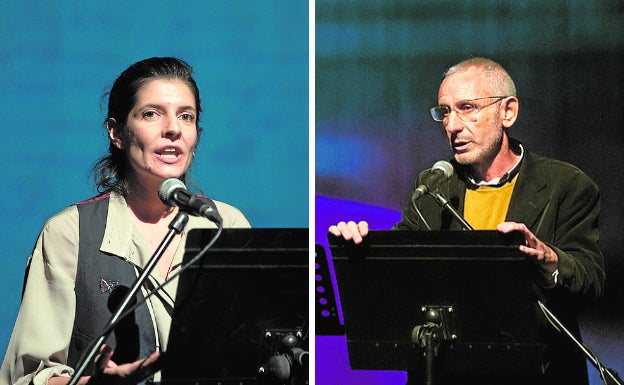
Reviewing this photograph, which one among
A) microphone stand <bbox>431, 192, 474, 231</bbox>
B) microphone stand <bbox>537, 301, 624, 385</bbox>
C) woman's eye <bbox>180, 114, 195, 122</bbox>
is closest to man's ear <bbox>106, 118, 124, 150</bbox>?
woman's eye <bbox>180, 114, 195, 122</bbox>

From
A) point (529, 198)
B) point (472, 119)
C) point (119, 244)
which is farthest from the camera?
point (472, 119)

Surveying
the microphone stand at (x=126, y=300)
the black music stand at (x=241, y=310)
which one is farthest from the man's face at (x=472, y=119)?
the microphone stand at (x=126, y=300)

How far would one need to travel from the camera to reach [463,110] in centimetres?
391

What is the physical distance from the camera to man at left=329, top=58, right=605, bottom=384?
360 centimetres

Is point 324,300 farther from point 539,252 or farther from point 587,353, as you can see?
point 587,353

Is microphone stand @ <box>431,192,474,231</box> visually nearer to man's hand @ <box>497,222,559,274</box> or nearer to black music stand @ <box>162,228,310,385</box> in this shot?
man's hand @ <box>497,222,559,274</box>

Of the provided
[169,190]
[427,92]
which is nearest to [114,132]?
[169,190]

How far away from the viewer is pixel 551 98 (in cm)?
390

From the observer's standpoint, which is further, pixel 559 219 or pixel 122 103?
pixel 122 103

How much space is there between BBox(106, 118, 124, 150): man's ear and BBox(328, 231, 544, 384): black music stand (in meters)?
1.17

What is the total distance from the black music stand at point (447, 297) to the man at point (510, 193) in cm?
48

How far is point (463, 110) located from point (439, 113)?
109 mm

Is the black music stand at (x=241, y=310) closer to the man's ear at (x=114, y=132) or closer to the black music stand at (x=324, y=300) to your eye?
the black music stand at (x=324, y=300)

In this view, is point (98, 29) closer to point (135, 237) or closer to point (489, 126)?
point (135, 237)
